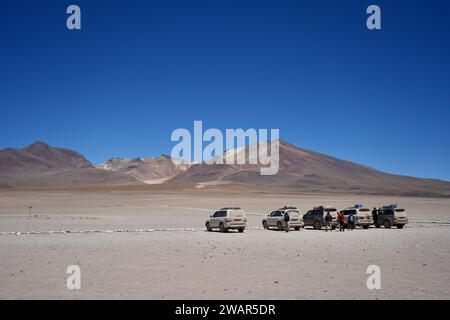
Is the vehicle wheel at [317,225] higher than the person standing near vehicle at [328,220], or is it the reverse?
the person standing near vehicle at [328,220]

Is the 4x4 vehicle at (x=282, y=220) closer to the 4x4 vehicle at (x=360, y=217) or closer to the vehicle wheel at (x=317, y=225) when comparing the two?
the vehicle wheel at (x=317, y=225)

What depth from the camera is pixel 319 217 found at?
37031mm

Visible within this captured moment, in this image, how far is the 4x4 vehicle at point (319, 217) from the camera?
36.3 metres

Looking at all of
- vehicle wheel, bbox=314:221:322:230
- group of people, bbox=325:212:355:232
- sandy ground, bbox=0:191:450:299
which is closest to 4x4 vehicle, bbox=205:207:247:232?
group of people, bbox=325:212:355:232

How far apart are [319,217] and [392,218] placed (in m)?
5.46

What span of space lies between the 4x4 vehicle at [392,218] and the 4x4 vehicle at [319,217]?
4.42m

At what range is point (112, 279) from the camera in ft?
42.4

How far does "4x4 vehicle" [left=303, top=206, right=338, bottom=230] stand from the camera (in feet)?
119

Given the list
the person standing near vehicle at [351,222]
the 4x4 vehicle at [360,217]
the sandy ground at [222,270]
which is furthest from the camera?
the 4x4 vehicle at [360,217]

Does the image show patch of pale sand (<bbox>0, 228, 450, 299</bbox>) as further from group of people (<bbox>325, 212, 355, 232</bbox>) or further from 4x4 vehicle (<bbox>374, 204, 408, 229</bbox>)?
4x4 vehicle (<bbox>374, 204, 408, 229</bbox>)

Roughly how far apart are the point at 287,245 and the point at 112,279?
11.2m

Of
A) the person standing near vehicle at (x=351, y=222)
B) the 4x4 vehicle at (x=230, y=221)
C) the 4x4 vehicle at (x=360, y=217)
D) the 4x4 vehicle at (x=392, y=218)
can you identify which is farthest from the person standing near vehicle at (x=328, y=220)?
the 4x4 vehicle at (x=230, y=221)

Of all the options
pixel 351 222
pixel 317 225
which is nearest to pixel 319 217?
pixel 317 225
